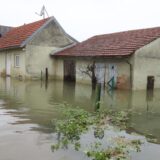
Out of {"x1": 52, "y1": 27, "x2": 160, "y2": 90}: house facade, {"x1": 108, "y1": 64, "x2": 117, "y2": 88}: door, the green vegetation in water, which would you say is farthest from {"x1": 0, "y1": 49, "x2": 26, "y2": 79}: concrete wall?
the green vegetation in water

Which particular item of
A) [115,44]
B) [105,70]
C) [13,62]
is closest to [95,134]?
[105,70]

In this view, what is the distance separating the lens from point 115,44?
20812 mm

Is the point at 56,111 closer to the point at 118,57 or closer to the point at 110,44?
the point at 118,57

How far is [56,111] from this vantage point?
1061cm

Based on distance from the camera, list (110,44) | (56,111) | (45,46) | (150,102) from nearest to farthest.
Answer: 1. (56,111)
2. (150,102)
3. (110,44)
4. (45,46)

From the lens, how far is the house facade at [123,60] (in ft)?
59.6

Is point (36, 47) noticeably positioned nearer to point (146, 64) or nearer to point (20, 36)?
point (20, 36)

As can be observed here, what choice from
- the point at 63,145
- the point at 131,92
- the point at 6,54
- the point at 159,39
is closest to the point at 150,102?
the point at 131,92

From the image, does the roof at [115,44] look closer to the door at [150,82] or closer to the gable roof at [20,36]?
the door at [150,82]

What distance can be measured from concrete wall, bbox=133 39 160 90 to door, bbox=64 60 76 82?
729 centimetres

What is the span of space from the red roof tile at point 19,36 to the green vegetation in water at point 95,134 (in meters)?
Answer: 17.3

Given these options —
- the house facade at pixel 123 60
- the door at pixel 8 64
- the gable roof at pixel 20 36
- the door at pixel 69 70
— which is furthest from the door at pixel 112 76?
the door at pixel 8 64

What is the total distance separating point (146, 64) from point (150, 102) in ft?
17.3

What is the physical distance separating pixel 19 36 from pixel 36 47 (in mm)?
2906
